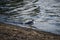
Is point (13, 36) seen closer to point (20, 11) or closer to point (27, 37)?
point (27, 37)

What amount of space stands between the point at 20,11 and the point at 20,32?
13.3ft

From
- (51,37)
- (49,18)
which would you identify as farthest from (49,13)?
(51,37)

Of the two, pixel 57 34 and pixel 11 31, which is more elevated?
pixel 11 31

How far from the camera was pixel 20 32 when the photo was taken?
271 inches

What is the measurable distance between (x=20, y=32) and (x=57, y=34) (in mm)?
1729

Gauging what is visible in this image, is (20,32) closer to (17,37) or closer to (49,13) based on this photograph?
(17,37)

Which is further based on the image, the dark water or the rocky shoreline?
the dark water

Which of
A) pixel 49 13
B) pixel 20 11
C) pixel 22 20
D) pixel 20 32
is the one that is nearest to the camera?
pixel 20 32

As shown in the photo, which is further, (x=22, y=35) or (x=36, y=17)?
(x=36, y=17)

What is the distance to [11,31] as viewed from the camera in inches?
274

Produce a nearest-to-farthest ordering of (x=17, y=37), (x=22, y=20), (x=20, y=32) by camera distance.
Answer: (x=17, y=37), (x=20, y=32), (x=22, y=20)

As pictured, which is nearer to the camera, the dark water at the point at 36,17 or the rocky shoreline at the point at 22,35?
the rocky shoreline at the point at 22,35

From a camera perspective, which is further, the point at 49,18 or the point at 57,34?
the point at 49,18

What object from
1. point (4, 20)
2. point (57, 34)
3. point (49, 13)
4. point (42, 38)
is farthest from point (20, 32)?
point (49, 13)
